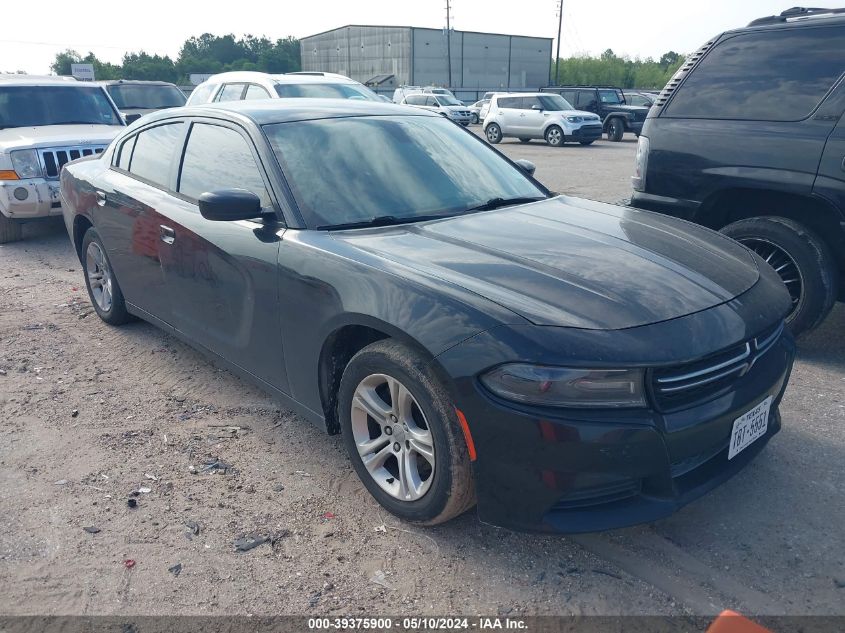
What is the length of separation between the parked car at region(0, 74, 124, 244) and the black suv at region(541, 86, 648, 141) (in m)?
19.2

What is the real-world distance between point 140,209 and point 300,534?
2.42 metres

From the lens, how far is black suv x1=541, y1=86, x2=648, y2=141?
24750 mm

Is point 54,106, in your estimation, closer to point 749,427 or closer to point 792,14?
point 792,14

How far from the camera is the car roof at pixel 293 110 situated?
12.4 ft

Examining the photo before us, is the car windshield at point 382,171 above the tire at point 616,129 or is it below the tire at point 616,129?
above

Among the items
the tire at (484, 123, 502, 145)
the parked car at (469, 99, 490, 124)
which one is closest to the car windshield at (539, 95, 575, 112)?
the tire at (484, 123, 502, 145)

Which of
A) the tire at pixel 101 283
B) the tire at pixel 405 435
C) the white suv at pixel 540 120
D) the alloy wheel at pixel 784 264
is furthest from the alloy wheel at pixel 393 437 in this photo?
the white suv at pixel 540 120

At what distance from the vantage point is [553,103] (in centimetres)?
2303

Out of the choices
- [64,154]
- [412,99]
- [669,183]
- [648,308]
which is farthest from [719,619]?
[412,99]

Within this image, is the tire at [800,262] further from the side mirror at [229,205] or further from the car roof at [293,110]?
the side mirror at [229,205]

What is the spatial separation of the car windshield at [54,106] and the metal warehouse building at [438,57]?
5443cm

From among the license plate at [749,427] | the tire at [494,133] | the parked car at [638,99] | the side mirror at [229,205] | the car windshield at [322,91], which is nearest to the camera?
the license plate at [749,427]

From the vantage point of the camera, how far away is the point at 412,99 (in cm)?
2842

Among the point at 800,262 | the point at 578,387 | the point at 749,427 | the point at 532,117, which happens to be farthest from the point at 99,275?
the point at 532,117
